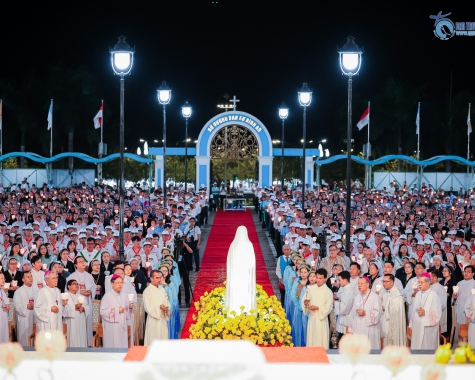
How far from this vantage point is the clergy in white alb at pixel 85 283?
13.1m

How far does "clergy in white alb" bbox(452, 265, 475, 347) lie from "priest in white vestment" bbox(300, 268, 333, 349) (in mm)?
2795

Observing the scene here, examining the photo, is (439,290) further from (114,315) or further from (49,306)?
(49,306)

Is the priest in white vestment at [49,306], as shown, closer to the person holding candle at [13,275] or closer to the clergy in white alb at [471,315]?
the person holding candle at [13,275]

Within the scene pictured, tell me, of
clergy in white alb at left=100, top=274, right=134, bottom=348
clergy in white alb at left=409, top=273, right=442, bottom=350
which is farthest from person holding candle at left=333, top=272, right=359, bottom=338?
clergy in white alb at left=100, top=274, right=134, bottom=348

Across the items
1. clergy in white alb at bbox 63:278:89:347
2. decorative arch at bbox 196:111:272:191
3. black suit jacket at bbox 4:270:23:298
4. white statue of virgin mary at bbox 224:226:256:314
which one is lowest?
clergy in white alb at bbox 63:278:89:347

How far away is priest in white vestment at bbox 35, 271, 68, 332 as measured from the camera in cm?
1177

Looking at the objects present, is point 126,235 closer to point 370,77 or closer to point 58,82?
point 58,82

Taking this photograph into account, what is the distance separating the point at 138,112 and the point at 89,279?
56.8m

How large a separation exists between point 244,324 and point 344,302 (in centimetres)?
357

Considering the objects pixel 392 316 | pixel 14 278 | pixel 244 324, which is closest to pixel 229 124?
pixel 14 278

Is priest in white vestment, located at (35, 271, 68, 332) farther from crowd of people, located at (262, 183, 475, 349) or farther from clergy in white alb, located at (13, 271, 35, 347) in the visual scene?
crowd of people, located at (262, 183, 475, 349)

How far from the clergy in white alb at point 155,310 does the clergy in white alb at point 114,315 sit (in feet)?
1.03

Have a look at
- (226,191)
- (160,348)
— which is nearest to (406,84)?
(226,191)

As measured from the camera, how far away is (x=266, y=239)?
29.7 meters
